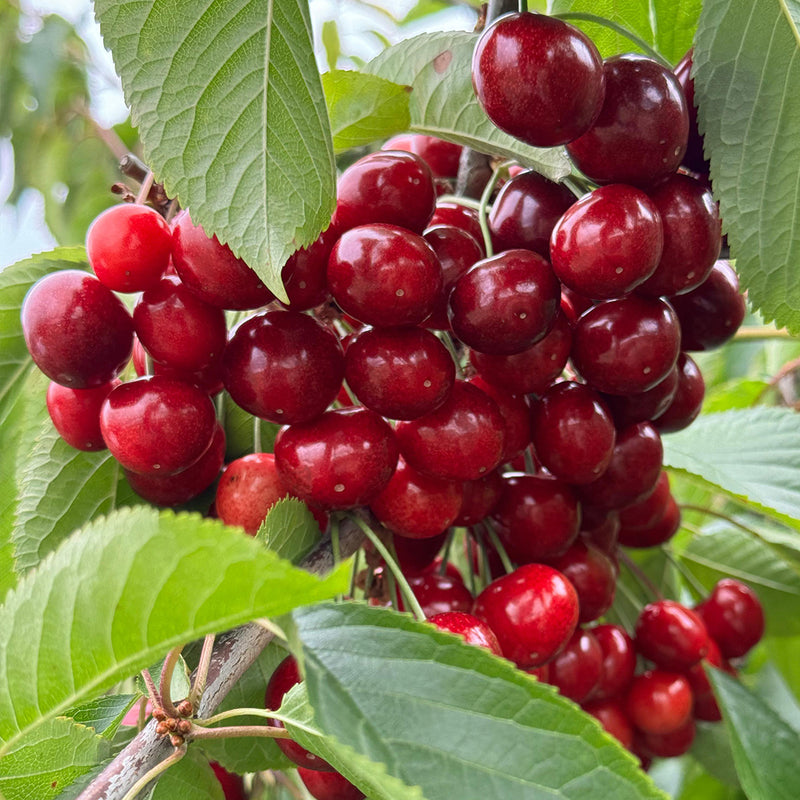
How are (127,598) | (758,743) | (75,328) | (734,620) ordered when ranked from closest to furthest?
(127,598), (75,328), (758,743), (734,620)

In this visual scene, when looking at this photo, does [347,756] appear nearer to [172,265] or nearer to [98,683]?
[98,683]

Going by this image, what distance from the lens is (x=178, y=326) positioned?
0.66 m

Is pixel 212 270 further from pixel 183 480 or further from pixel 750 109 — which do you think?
pixel 750 109

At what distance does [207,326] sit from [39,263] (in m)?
0.27

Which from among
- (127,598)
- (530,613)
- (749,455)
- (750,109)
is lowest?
(749,455)

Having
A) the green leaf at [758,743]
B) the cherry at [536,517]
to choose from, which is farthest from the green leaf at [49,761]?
the green leaf at [758,743]

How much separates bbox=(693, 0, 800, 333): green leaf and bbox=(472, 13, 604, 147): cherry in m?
0.13

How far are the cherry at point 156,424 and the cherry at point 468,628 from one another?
23 centimetres

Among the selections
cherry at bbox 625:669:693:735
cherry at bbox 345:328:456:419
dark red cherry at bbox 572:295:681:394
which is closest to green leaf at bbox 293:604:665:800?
cherry at bbox 345:328:456:419

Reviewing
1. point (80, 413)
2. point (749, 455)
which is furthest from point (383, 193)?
point (749, 455)

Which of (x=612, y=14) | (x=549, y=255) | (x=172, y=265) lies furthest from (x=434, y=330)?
(x=612, y=14)

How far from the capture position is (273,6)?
1.94 feet

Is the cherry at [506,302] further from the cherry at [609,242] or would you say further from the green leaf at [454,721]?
the green leaf at [454,721]

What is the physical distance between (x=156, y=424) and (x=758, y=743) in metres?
0.73
